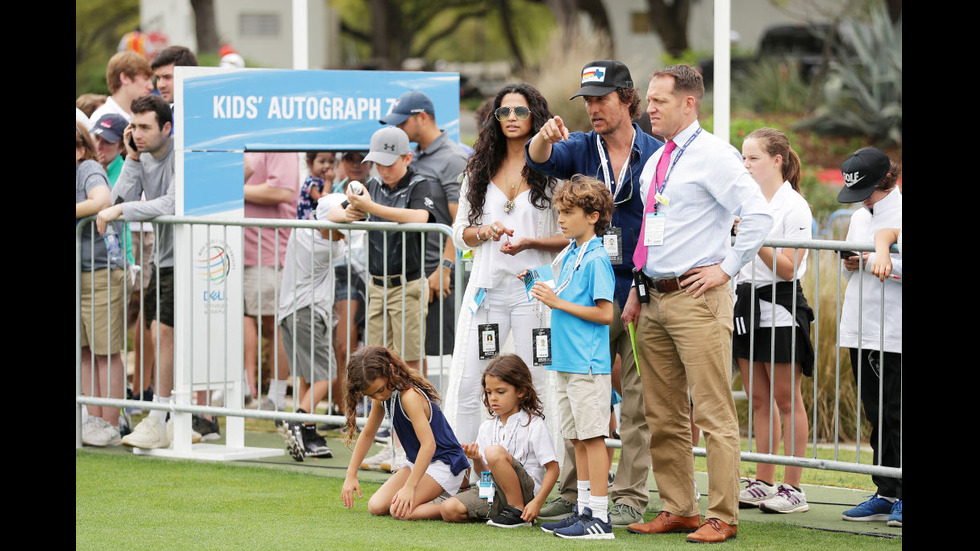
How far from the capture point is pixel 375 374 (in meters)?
6.23

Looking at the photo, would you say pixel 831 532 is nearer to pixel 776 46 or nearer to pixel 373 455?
pixel 373 455

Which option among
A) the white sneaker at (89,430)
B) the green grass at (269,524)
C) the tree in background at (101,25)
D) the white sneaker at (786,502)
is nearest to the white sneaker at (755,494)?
the white sneaker at (786,502)

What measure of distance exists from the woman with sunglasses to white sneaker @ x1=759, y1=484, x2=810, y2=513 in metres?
1.32

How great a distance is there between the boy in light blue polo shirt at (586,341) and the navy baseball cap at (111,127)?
167 inches

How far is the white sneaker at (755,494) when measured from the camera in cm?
677

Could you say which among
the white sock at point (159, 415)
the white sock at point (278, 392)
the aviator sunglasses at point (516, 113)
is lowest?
the white sock at point (159, 415)

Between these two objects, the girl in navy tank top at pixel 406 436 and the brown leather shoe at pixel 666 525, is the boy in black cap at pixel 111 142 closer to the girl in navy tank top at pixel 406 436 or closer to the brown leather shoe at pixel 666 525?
the girl in navy tank top at pixel 406 436

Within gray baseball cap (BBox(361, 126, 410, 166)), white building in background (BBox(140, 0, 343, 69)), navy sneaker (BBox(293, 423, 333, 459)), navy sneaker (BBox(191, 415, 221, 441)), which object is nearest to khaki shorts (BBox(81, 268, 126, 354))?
navy sneaker (BBox(191, 415, 221, 441))

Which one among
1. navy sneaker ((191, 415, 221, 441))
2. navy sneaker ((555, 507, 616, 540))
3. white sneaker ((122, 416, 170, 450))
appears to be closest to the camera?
navy sneaker ((555, 507, 616, 540))

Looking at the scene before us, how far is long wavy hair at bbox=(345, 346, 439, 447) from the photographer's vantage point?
624 centimetres

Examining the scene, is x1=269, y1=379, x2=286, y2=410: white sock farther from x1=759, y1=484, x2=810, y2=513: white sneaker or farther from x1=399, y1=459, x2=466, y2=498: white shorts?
x1=759, y1=484, x2=810, y2=513: white sneaker

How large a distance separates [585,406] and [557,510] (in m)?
0.83

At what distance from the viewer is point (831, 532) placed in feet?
20.3

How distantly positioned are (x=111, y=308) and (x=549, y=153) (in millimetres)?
3643
